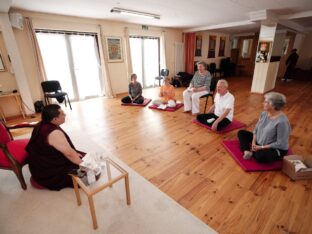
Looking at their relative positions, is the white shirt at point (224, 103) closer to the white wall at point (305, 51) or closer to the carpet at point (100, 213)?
the carpet at point (100, 213)

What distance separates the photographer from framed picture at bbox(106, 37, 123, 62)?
18.0 ft

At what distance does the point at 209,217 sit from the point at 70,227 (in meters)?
1.16

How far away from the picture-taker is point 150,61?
7023mm

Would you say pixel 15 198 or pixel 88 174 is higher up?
pixel 88 174

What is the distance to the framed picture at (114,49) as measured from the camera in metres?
5.48

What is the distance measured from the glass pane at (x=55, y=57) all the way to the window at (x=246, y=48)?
9.67 meters

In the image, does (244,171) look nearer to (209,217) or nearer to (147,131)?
(209,217)

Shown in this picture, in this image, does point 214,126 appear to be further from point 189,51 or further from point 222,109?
point 189,51

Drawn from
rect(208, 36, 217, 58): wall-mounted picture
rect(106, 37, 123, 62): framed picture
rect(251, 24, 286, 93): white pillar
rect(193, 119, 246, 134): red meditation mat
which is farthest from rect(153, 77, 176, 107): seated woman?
rect(208, 36, 217, 58): wall-mounted picture

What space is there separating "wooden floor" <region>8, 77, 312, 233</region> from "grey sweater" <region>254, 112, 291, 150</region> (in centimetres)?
36

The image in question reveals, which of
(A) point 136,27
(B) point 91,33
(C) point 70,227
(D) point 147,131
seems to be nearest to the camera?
(C) point 70,227

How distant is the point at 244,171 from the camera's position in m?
2.00

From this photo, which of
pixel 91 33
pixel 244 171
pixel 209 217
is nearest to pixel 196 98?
pixel 244 171

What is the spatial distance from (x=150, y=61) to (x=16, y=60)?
4.49 metres
